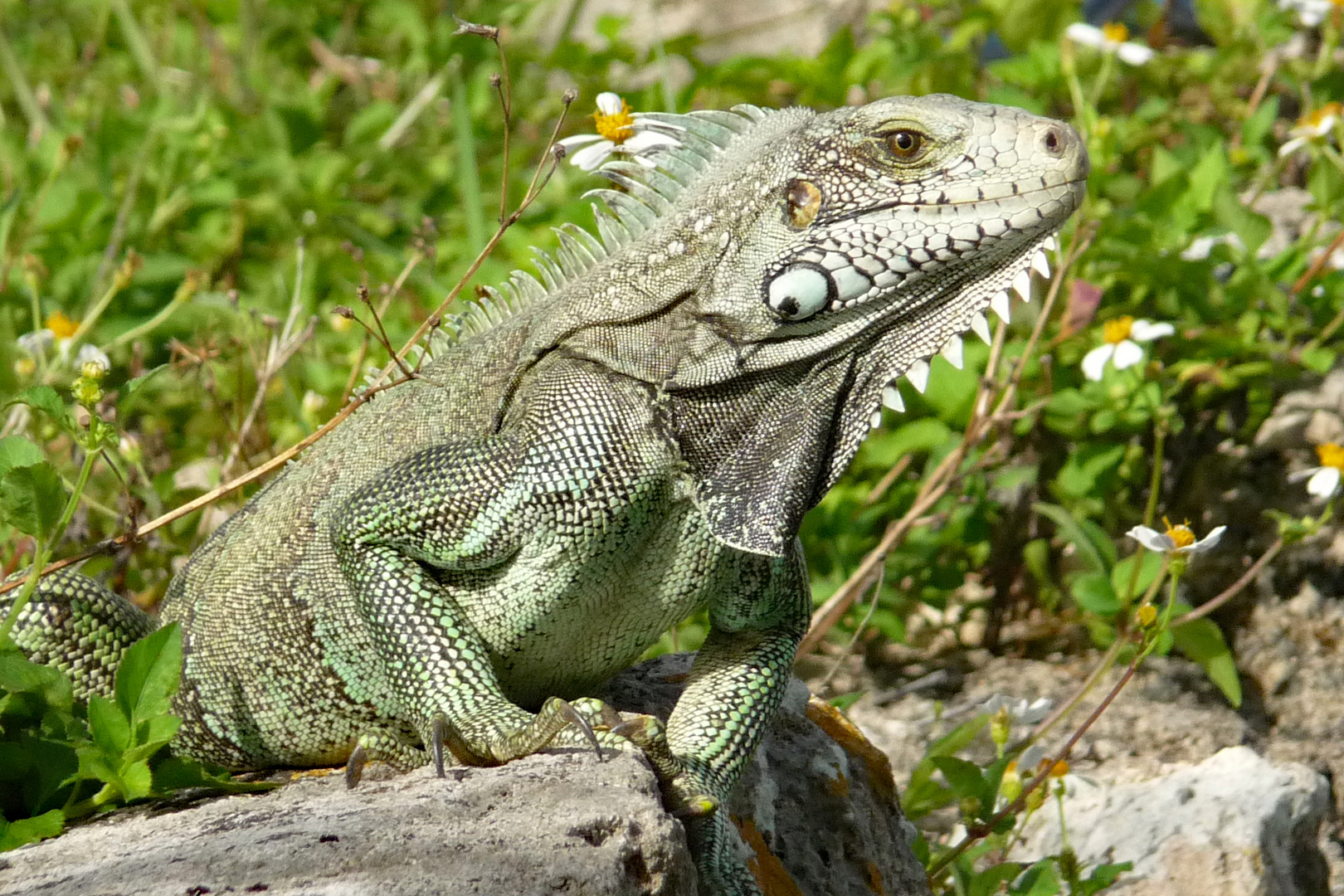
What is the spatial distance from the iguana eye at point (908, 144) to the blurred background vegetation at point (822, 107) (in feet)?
6.61

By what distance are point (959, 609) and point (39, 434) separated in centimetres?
400

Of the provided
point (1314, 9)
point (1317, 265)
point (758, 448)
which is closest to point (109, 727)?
point (758, 448)

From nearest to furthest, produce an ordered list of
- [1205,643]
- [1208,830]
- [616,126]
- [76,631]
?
[76,631] < [616,126] < [1208,830] < [1205,643]

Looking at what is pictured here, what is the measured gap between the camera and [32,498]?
3.26 metres

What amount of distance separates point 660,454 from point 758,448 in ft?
0.83

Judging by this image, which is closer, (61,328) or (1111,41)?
(61,328)

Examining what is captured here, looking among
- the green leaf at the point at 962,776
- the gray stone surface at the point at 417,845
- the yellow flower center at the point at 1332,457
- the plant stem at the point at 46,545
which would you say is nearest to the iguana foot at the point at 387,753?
the gray stone surface at the point at 417,845

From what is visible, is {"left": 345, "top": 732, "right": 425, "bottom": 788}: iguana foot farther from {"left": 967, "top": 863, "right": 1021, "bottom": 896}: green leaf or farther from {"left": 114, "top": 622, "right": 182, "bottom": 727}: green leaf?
{"left": 967, "top": 863, "right": 1021, "bottom": 896}: green leaf

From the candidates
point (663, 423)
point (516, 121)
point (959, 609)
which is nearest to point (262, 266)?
point (516, 121)

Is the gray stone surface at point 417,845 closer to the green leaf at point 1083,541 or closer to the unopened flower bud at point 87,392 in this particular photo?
the unopened flower bud at point 87,392

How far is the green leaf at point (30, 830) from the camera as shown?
314cm

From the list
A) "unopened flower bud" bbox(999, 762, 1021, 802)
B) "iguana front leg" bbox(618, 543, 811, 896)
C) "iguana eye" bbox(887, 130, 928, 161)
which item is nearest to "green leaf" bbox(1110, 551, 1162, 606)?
"unopened flower bud" bbox(999, 762, 1021, 802)

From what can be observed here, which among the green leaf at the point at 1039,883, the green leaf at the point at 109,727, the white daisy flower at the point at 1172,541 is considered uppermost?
the green leaf at the point at 109,727

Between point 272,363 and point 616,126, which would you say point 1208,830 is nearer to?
point 616,126
